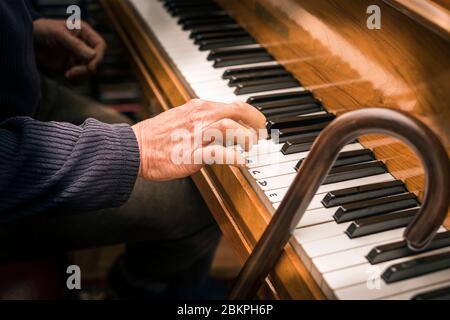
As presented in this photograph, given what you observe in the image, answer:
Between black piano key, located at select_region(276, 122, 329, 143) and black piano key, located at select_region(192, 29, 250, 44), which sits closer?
black piano key, located at select_region(276, 122, 329, 143)

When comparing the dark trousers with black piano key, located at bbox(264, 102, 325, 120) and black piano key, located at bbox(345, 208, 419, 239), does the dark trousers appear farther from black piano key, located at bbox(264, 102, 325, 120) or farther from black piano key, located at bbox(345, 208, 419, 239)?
black piano key, located at bbox(345, 208, 419, 239)

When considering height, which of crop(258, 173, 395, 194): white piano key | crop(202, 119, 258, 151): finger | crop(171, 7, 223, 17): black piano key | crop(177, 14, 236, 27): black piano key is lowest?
crop(258, 173, 395, 194): white piano key

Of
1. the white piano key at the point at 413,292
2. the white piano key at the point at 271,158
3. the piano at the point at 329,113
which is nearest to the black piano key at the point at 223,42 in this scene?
the piano at the point at 329,113

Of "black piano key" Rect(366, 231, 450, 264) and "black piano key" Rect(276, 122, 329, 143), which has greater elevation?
"black piano key" Rect(276, 122, 329, 143)

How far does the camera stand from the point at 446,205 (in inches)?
27.7

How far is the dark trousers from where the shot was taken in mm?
1271

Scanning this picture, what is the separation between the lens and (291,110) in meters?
1.26

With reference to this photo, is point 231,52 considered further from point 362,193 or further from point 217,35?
point 362,193

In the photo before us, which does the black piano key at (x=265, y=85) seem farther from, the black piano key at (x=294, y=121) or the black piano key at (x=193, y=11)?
the black piano key at (x=193, y=11)

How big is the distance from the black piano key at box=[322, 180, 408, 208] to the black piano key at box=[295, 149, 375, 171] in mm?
85

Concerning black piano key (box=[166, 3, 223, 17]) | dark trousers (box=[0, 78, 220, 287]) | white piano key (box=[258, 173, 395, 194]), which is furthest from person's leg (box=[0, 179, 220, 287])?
black piano key (box=[166, 3, 223, 17])

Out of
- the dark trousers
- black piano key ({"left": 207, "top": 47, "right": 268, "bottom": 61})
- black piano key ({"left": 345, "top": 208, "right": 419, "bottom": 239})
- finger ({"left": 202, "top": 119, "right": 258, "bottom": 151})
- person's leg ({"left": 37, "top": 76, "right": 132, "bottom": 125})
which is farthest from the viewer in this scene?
person's leg ({"left": 37, "top": 76, "right": 132, "bottom": 125})
